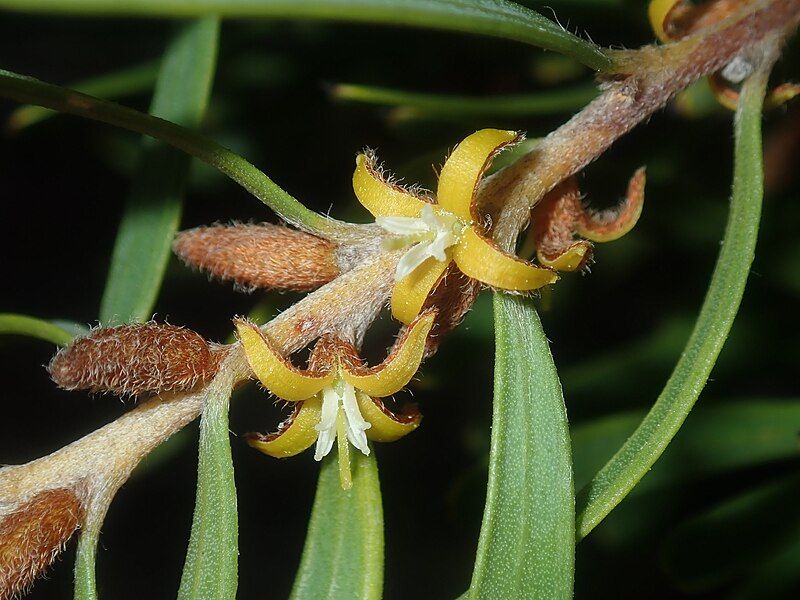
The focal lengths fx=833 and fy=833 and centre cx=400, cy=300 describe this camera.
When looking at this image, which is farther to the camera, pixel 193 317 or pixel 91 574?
pixel 193 317

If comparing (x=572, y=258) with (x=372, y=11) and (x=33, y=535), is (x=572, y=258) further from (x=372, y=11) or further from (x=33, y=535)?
(x=33, y=535)

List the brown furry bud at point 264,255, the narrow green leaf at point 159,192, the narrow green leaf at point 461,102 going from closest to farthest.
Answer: the brown furry bud at point 264,255 → the narrow green leaf at point 159,192 → the narrow green leaf at point 461,102

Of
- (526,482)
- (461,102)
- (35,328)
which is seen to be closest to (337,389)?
(526,482)

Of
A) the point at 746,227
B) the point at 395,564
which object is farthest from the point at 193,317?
the point at 746,227

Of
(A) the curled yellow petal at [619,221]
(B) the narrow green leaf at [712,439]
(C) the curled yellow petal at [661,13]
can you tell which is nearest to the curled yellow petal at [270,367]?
(A) the curled yellow petal at [619,221]

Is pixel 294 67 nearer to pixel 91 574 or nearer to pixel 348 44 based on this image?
pixel 348 44

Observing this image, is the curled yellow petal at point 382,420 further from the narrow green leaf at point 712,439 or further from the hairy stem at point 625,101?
the narrow green leaf at point 712,439
